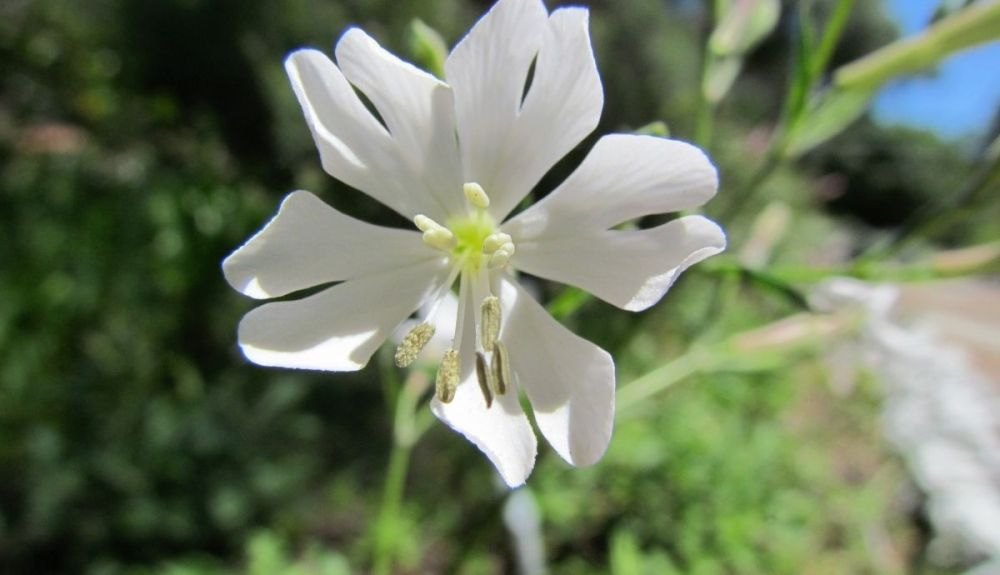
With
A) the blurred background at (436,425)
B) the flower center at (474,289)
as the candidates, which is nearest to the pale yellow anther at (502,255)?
the flower center at (474,289)

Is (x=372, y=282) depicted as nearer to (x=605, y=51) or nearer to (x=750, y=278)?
(x=750, y=278)

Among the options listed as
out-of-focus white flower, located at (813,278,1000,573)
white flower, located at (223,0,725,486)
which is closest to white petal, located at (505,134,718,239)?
white flower, located at (223,0,725,486)

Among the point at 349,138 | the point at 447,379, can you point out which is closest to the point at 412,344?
the point at 447,379

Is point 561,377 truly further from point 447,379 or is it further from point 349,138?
point 349,138

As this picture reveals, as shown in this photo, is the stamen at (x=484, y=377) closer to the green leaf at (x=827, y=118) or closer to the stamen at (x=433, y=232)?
the stamen at (x=433, y=232)

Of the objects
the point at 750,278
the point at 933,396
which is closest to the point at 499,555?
the point at 933,396

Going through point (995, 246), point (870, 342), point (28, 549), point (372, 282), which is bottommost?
point (28, 549)
